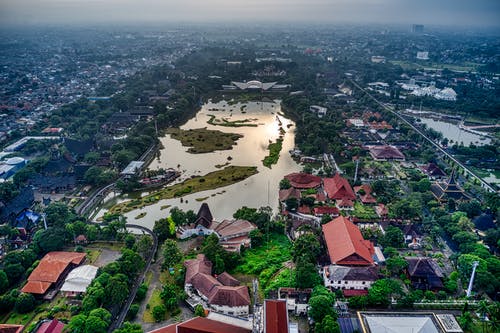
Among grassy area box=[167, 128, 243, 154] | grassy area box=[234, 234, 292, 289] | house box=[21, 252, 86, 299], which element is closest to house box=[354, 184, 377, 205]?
grassy area box=[234, 234, 292, 289]

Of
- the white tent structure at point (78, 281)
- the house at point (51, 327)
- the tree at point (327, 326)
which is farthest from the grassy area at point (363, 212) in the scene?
the house at point (51, 327)

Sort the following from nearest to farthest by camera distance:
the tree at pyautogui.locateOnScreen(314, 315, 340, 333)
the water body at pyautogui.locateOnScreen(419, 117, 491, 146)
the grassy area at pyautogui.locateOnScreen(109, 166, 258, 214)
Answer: the tree at pyautogui.locateOnScreen(314, 315, 340, 333) < the grassy area at pyautogui.locateOnScreen(109, 166, 258, 214) < the water body at pyautogui.locateOnScreen(419, 117, 491, 146)

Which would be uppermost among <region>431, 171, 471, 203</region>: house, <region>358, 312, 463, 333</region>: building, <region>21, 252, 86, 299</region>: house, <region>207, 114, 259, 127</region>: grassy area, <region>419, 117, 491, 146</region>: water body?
<region>358, 312, 463, 333</region>: building

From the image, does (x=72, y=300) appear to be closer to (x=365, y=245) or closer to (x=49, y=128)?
(x=365, y=245)

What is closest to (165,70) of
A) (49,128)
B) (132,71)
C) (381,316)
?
(132,71)

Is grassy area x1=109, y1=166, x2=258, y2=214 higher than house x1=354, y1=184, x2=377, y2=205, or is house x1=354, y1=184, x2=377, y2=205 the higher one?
house x1=354, y1=184, x2=377, y2=205

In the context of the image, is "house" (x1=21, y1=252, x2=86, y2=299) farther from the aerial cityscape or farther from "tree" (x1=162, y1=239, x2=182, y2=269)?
"tree" (x1=162, y1=239, x2=182, y2=269)

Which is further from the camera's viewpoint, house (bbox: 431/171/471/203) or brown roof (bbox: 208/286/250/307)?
house (bbox: 431/171/471/203)
